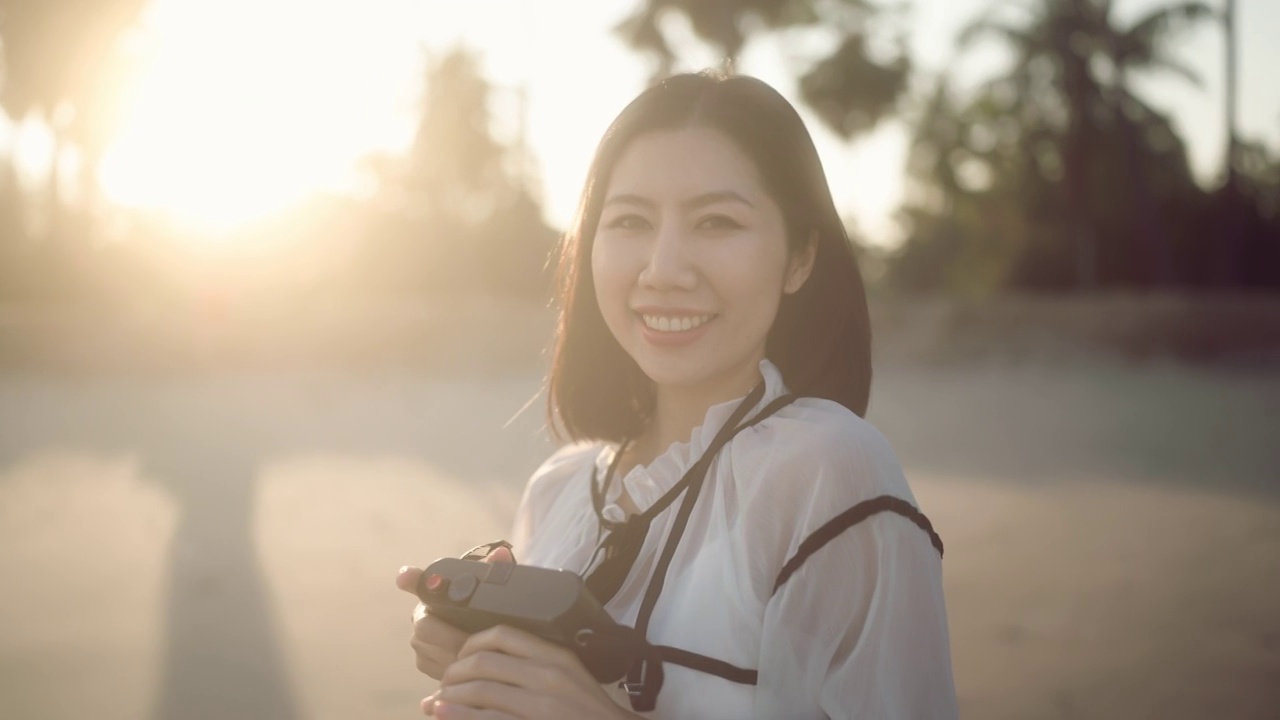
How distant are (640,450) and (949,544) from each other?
209 inches

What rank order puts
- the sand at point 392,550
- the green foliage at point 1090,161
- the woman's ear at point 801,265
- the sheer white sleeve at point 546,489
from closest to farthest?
1. the woman's ear at point 801,265
2. the sheer white sleeve at point 546,489
3. the sand at point 392,550
4. the green foliage at point 1090,161

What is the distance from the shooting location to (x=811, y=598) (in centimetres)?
141

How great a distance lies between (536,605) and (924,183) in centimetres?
4443

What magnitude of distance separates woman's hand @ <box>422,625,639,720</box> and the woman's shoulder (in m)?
0.37

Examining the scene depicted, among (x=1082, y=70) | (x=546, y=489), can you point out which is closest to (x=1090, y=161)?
(x=1082, y=70)

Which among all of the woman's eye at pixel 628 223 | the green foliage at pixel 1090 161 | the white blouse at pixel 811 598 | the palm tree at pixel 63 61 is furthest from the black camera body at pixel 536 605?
the green foliage at pixel 1090 161

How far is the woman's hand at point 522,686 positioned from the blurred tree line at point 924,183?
23.5m

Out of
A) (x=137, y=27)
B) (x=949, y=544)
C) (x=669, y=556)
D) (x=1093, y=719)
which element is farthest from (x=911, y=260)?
(x=669, y=556)

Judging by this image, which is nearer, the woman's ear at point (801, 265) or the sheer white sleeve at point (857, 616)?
the sheer white sleeve at point (857, 616)

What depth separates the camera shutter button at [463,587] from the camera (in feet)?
4.73

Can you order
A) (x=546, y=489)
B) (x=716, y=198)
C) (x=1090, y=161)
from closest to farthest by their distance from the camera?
1. (x=716, y=198)
2. (x=546, y=489)
3. (x=1090, y=161)

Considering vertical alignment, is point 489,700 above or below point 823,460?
below

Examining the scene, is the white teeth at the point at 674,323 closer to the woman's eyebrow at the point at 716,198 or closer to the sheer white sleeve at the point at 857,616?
the woman's eyebrow at the point at 716,198

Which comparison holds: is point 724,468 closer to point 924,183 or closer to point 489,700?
point 489,700
